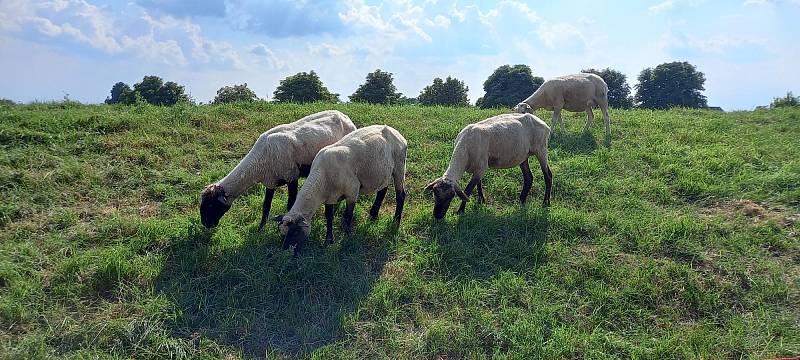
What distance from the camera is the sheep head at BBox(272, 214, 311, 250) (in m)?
7.15

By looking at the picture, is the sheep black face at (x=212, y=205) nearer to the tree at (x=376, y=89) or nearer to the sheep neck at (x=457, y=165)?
the sheep neck at (x=457, y=165)

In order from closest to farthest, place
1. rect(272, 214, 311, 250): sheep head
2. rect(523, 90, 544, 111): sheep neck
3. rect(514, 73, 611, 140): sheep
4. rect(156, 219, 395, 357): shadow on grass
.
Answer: rect(156, 219, 395, 357): shadow on grass < rect(272, 214, 311, 250): sheep head < rect(514, 73, 611, 140): sheep < rect(523, 90, 544, 111): sheep neck

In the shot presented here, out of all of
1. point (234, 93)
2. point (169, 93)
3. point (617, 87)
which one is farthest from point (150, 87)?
point (617, 87)

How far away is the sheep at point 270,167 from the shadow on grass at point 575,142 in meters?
6.16

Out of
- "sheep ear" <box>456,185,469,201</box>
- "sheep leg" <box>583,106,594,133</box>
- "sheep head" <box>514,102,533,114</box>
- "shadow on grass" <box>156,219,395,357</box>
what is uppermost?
"sheep head" <box>514,102,533,114</box>

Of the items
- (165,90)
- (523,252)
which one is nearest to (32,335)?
(523,252)

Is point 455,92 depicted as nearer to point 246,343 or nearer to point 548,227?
point 548,227

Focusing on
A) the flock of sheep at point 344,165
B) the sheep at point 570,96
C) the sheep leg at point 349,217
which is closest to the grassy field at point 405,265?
the sheep leg at point 349,217

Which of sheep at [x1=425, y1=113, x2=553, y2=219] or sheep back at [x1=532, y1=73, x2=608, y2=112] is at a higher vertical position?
sheep back at [x1=532, y1=73, x2=608, y2=112]

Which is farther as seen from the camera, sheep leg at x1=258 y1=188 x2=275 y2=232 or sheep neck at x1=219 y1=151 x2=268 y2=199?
sheep leg at x1=258 y1=188 x2=275 y2=232

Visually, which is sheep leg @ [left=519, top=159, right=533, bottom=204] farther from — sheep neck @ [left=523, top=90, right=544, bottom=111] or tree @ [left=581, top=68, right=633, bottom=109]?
tree @ [left=581, top=68, right=633, bottom=109]

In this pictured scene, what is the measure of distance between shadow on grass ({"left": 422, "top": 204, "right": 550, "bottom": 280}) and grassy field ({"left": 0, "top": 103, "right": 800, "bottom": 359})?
3cm

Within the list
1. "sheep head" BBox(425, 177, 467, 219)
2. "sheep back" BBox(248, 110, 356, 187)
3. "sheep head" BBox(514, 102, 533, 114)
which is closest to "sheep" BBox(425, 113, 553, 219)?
"sheep head" BBox(425, 177, 467, 219)

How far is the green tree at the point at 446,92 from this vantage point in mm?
31984
